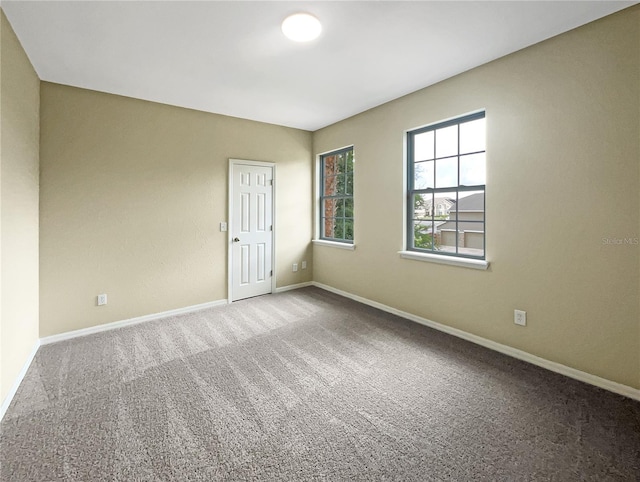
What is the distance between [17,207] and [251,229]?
8.34ft

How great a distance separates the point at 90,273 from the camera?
335 centimetres

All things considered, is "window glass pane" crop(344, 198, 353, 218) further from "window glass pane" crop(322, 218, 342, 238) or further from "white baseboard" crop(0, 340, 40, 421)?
"white baseboard" crop(0, 340, 40, 421)

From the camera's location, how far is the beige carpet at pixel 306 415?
158 centimetres

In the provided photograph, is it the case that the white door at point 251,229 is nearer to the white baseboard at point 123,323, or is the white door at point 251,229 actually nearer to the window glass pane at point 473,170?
the white baseboard at point 123,323

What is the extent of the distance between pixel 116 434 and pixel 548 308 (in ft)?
10.5

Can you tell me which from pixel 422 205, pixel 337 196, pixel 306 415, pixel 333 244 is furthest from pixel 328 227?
pixel 306 415

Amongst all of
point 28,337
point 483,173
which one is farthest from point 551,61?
point 28,337

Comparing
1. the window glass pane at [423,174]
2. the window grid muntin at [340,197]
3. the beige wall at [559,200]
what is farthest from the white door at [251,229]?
the beige wall at [559,200]

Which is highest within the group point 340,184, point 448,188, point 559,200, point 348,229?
point 340,184

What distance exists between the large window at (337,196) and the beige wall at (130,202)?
0.98 meters

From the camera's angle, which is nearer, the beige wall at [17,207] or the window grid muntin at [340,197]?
the beige wall at [17,207]

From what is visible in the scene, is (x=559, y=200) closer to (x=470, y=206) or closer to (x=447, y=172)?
(x=470, y=206)

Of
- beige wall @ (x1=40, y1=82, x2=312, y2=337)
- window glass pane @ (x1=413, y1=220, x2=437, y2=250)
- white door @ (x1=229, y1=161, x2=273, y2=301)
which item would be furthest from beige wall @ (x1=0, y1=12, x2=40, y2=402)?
window glass pane @ (x1=413, y1=220, x2=437, y2=250)

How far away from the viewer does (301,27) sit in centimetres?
223
